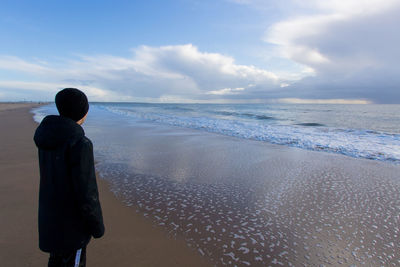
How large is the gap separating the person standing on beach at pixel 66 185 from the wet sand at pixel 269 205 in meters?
1.68

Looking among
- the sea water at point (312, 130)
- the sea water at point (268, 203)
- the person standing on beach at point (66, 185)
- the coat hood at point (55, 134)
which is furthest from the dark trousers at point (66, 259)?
the sea water at point (312, 130)

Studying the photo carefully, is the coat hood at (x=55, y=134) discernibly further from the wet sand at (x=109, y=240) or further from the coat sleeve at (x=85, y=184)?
the wet sand at (x=109, y=240)

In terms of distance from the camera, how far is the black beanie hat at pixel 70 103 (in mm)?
1655

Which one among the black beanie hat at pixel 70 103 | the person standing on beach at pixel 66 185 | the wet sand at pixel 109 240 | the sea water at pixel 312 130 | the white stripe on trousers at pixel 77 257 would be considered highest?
the black beanie hat at pixel 70 103

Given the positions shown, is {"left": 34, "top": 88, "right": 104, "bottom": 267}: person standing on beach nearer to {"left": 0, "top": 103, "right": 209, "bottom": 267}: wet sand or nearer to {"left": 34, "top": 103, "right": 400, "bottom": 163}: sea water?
{"left": 0, "top": 103, "right": 209, "bottom": 267}: wet sand

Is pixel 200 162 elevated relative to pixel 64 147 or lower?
lower

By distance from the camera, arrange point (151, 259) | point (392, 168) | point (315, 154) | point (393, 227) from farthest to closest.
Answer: point (315, 154), point (392, 168), point (393, 227), point (151, 259)

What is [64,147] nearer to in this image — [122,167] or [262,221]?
[262,221]

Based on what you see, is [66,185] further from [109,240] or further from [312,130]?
[312,130]

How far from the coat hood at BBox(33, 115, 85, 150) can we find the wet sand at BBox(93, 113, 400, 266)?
7.18ft

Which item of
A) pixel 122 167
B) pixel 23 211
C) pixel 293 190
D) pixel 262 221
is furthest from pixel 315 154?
pixel 23 211

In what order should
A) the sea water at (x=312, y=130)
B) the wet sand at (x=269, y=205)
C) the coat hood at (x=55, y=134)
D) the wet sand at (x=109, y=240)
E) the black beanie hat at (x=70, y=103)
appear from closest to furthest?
1. the coat hood at (x=55, y=134)
2. the black beanie hat at (x=70, y=103)
3. the wet sand at (x=109, y=240)
4. the wet sand at (x=269, y=205)
5. the sea water at (x=312, y=130)

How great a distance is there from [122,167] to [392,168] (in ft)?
28.1

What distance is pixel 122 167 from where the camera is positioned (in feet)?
21.7
